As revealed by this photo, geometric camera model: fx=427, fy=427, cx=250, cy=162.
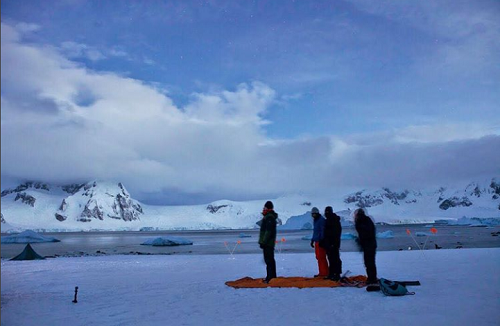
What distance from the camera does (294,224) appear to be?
14175 cm

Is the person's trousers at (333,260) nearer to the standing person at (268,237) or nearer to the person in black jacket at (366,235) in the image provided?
the person in black jacket at (366,235)

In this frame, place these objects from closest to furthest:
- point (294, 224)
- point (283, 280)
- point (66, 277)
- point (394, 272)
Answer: point (283, 280), point (394, 272), point (66, 277), point (294, 224)

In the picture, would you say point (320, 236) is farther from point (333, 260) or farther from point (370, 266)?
point (370, 266)

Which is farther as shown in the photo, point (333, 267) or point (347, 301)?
point (333, 267)

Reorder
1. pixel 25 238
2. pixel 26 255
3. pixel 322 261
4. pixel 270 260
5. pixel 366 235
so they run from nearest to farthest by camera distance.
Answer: pixel 366 235, pixel 270 260, pixel 322 261, pixel 26 255, pixel 25 238

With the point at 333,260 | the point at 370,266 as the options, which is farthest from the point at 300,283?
the point at 370,266

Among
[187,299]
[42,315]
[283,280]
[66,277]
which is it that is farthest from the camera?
[66,277]

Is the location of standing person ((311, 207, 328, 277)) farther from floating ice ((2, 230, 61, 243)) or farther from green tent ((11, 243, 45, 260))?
floating ice ((2, 230, 61, 243))

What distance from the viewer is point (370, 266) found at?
994 cm

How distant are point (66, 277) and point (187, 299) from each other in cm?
720

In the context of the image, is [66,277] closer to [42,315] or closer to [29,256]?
[42,315]

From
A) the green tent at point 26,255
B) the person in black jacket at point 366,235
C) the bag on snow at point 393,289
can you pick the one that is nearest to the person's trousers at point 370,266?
the person in black jacket at point 366,235

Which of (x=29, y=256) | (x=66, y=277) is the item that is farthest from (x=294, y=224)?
(x=66, y=277)

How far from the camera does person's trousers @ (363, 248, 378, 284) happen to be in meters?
9.81
